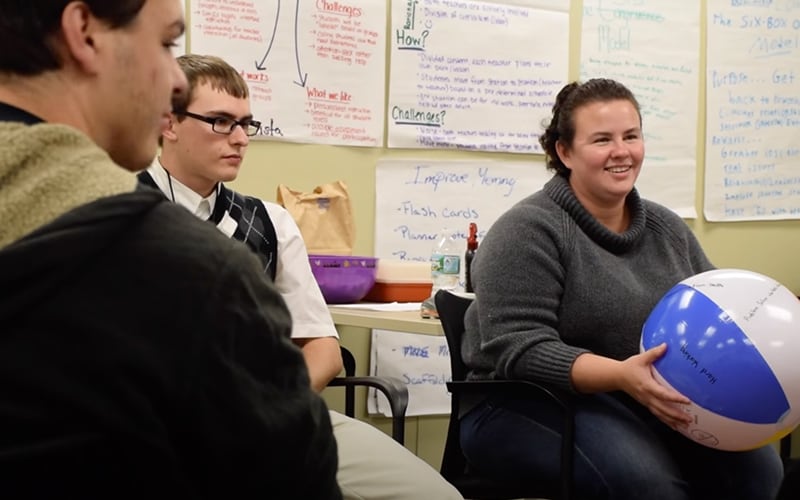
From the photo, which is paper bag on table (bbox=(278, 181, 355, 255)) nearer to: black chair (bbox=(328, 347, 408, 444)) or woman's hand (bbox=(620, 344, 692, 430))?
black chair (bbox=(328, 347, 408, 444))

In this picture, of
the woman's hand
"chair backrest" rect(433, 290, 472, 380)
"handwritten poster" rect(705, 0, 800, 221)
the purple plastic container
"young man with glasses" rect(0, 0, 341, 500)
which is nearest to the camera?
"young man with glasses" rect(0, 0, 341, 500)

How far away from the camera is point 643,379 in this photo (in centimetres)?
187

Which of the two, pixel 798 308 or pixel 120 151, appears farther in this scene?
pixel 798 308

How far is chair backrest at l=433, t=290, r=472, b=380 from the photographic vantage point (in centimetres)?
229

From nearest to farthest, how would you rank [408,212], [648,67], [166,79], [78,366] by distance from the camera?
[78,366] < [166,79] < [408,212] < [648,67]

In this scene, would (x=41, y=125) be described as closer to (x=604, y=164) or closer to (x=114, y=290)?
(x=114, y=290)

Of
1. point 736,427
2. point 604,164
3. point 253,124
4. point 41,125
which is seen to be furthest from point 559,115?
point 41,125

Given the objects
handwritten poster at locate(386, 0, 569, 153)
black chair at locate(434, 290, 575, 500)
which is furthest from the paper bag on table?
black chair at locate(434, 290, 575, 500)

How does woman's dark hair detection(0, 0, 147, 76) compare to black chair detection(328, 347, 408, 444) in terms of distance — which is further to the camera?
black chair detection(328, 347, 408, 444)

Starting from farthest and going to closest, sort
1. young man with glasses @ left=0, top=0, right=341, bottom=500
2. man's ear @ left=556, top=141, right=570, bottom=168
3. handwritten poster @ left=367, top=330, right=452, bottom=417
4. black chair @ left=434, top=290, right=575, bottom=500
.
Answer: handwritten poster @ left=367, top=330, right=452, bottom=417 → man's ear @ left=556, top=141, right=570, bottom=168 → black chair @ left=434, top=290, right=575, bottom=500 → young man with glasses @ left=0, top=0, right=341, bottom=500

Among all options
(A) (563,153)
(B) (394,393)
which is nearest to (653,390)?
(B) (394,393)

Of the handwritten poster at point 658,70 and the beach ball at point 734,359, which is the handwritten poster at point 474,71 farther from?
the beach ball at point 734,359

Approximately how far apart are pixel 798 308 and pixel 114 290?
4.87 ft

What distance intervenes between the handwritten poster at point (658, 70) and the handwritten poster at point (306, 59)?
91cm
